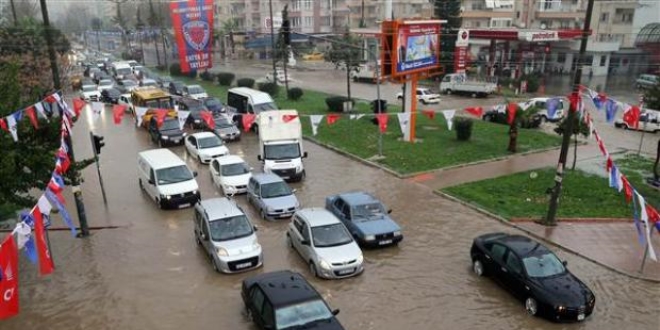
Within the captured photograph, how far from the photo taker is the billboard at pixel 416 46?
2745 centimetres

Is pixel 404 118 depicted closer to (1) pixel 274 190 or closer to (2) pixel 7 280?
(1) pixel 274 190

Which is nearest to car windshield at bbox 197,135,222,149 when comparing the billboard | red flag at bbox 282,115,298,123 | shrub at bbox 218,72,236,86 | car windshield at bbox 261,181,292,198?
red flag at bbox 282,115,298,123

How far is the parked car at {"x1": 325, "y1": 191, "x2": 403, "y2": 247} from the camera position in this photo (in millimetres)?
17000

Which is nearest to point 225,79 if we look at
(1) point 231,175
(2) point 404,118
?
(2) point 404,118

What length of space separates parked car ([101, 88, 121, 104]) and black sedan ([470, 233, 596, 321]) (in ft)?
124

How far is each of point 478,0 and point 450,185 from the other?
59.1m

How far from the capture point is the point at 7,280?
10.9 metres

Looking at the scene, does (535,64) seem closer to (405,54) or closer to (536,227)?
(405,54)

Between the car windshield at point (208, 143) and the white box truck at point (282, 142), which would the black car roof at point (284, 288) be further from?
the car windshield at point (208, 143)

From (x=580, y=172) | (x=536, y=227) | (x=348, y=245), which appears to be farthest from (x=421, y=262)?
(x=580, y=172)

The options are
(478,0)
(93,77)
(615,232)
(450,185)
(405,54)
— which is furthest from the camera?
(478,0)

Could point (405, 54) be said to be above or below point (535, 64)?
above

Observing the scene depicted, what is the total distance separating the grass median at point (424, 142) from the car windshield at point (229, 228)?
10.8 metres

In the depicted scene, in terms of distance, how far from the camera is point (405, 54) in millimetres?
27938
